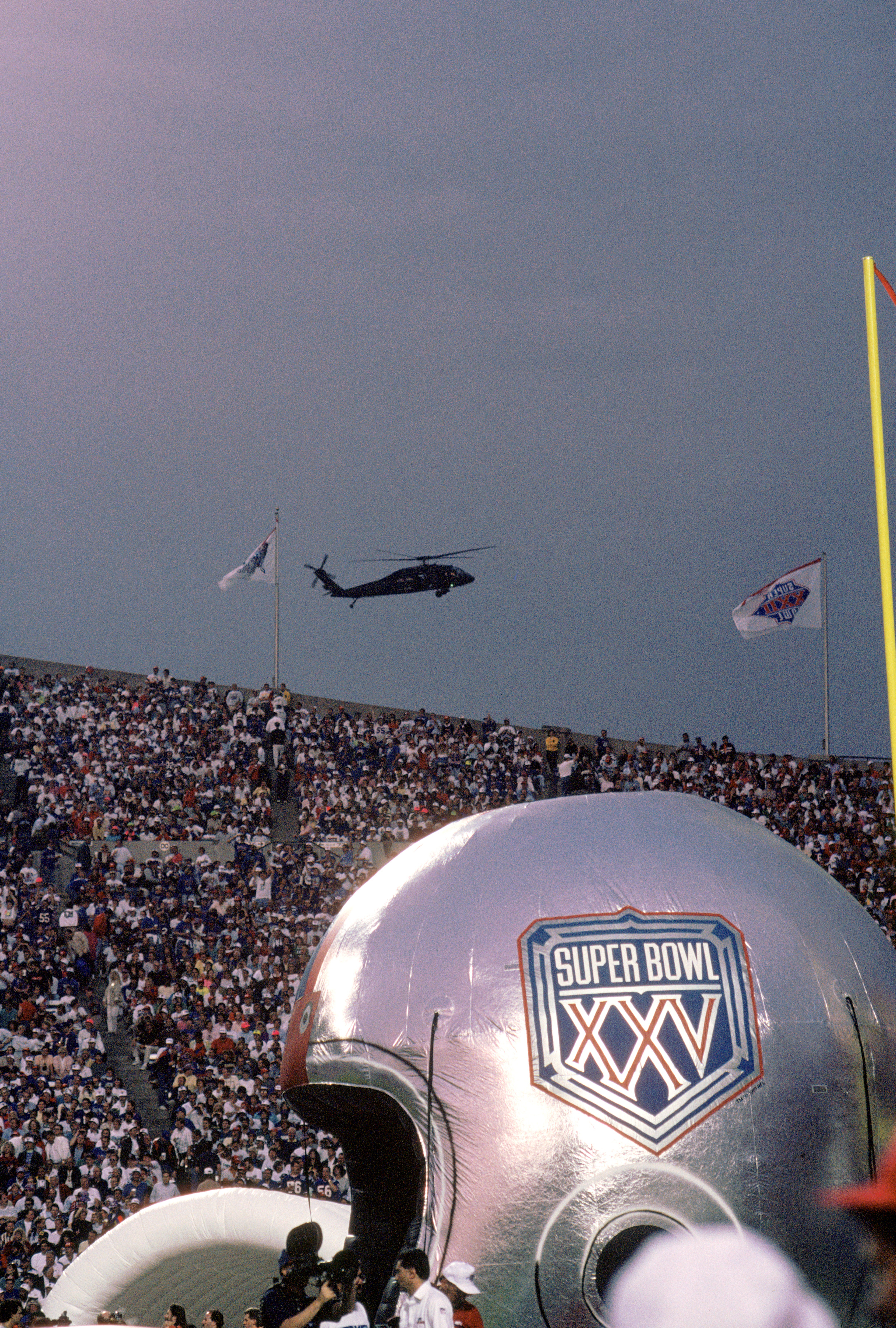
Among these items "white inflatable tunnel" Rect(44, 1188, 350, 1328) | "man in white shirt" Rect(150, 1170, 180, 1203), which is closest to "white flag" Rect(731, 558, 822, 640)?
"man in white shirt" Rect(150, 1170, 180, 1203)

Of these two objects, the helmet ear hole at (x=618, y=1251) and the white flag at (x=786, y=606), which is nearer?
the helmet ear hole at (x=618, y=1251)

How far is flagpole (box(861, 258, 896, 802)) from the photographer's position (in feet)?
30.8

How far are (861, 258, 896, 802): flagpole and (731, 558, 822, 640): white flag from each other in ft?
78.9

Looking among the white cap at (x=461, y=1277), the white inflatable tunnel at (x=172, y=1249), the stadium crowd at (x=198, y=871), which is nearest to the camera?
the white cap at (x=461, y=1277)

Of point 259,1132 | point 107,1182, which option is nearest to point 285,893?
point 259,1132

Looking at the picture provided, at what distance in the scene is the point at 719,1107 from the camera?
7.40 m

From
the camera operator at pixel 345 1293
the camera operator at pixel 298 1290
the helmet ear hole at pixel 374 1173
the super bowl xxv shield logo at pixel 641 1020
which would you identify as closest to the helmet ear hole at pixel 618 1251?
the super bowl xxv shield logo at pixel 641 1020

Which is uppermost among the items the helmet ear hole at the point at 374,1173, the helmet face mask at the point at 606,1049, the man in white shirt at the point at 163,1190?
the helmet face mask at the point at 606,1049

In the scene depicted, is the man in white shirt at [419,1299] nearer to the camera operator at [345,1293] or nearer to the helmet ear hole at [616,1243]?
the camera operator at [345,1293]

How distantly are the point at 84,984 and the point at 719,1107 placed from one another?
17.2 metres

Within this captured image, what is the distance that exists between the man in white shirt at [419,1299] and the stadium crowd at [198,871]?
2988mm

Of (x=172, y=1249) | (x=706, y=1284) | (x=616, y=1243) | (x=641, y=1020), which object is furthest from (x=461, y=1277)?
(x=172, y=1249)

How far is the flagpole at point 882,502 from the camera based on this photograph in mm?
9375

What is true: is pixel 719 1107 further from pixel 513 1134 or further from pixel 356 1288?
pixel 356 1288
